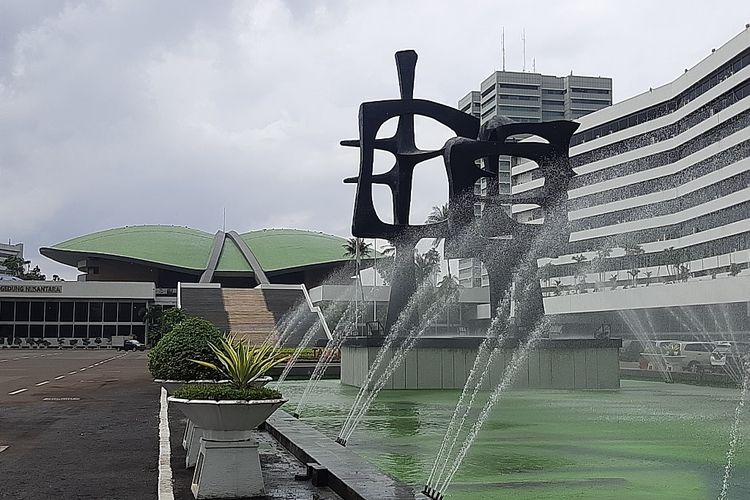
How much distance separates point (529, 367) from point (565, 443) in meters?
8.66

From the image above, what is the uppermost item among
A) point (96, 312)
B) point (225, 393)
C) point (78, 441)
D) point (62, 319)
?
point (96, 312)

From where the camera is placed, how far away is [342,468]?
8.14 m

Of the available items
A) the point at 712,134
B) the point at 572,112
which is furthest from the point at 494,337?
the point at 572,112

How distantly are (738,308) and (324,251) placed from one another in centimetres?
5080

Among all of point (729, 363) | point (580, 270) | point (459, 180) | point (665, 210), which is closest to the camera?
point (459, 180)

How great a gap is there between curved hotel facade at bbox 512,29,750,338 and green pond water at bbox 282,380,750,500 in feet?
81.0

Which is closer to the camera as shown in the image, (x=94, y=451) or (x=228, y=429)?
(x=228, y=429)

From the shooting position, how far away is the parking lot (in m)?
8.38

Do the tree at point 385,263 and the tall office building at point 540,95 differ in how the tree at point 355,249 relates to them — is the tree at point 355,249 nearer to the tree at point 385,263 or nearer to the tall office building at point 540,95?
the tree at point 385,263

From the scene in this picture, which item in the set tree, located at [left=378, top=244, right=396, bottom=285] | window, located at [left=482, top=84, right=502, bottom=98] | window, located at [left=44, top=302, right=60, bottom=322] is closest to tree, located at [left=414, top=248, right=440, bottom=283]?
tree, located at [left=378, top=244, right=396, bottom=285]

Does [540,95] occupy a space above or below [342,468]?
above

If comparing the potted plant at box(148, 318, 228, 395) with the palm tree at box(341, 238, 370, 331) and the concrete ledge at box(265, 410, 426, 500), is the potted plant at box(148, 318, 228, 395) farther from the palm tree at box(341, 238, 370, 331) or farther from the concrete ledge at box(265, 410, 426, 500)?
the palm tree at box(341, 238, 370, 331)

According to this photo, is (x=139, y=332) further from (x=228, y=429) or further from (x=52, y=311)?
(x=228, y=429)

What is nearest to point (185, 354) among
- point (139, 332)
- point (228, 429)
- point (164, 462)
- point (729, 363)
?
point (164, 462)
